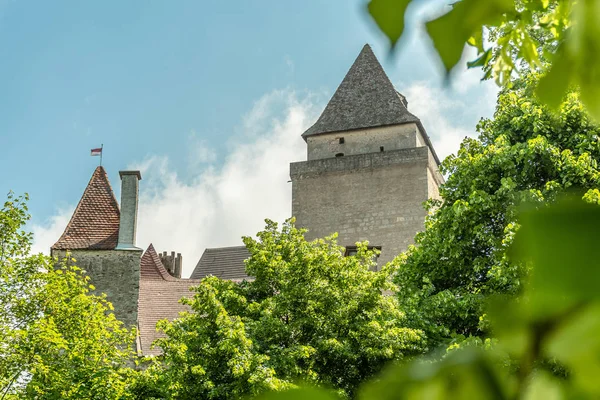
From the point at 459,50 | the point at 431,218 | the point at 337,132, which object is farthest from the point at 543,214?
the point at 337,132

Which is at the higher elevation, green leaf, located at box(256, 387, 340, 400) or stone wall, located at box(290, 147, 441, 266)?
stone wall, located at box(290, 147, 441, 266)

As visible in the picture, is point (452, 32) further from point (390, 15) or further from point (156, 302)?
point (156, 302)

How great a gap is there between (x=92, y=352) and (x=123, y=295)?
13.0 ft

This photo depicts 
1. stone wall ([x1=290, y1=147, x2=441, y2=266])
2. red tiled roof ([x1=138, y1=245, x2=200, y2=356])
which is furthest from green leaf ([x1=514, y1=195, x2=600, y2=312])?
stone wall ([x1=290, y1=147, x2=441, y2=266])

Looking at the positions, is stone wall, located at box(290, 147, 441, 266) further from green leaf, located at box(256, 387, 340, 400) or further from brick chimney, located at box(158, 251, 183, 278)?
green leaf, located at box(256, 387, 340, 400)

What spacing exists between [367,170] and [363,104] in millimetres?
3864

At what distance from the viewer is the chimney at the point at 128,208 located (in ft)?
70.4

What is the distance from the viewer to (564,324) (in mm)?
502

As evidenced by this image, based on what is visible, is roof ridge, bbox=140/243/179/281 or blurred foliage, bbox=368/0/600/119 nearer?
blurred foliage, bbox=368/0/600/119

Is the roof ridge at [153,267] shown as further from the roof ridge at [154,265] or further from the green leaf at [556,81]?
the green leaf at [556,81]

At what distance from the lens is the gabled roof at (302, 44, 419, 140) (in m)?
33.0

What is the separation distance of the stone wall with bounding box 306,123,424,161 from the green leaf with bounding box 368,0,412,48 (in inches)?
1242

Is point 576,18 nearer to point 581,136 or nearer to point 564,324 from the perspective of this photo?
point 564,324

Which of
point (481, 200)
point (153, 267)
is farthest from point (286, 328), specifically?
point (153, 267)
